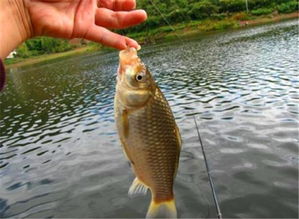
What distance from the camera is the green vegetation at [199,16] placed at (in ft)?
263

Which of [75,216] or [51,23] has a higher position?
[51,23]

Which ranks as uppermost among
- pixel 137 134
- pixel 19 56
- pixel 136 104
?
pixel 136 104

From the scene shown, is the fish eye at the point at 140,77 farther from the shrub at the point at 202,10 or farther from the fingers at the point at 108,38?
the shrub at the point at 202,10

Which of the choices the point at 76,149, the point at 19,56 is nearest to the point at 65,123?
the point at 76,149

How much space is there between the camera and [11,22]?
327 cm

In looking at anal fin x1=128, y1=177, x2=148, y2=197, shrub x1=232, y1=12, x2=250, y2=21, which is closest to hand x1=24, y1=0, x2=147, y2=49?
anal fin x1=128, y1=177, x2=148, y2=197

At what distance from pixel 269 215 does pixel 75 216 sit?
4302 millimetres

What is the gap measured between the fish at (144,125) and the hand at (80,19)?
35 centimetres

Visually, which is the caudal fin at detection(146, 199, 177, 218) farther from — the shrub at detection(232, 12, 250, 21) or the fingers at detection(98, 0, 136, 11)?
the shrub at detection(232, 12, 250, 21)

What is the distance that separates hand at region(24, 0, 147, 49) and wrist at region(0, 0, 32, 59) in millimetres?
51

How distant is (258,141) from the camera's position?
11.3 metres

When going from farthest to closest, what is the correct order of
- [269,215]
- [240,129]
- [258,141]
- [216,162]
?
1. [240,129]
2. [258,141]
3. [216,162]
4. [269,215]

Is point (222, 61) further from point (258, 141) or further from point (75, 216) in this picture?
point (75, 216)

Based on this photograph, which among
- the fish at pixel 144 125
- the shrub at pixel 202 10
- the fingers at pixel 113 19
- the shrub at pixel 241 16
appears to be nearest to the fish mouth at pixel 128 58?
the fish at pixel 144 125
